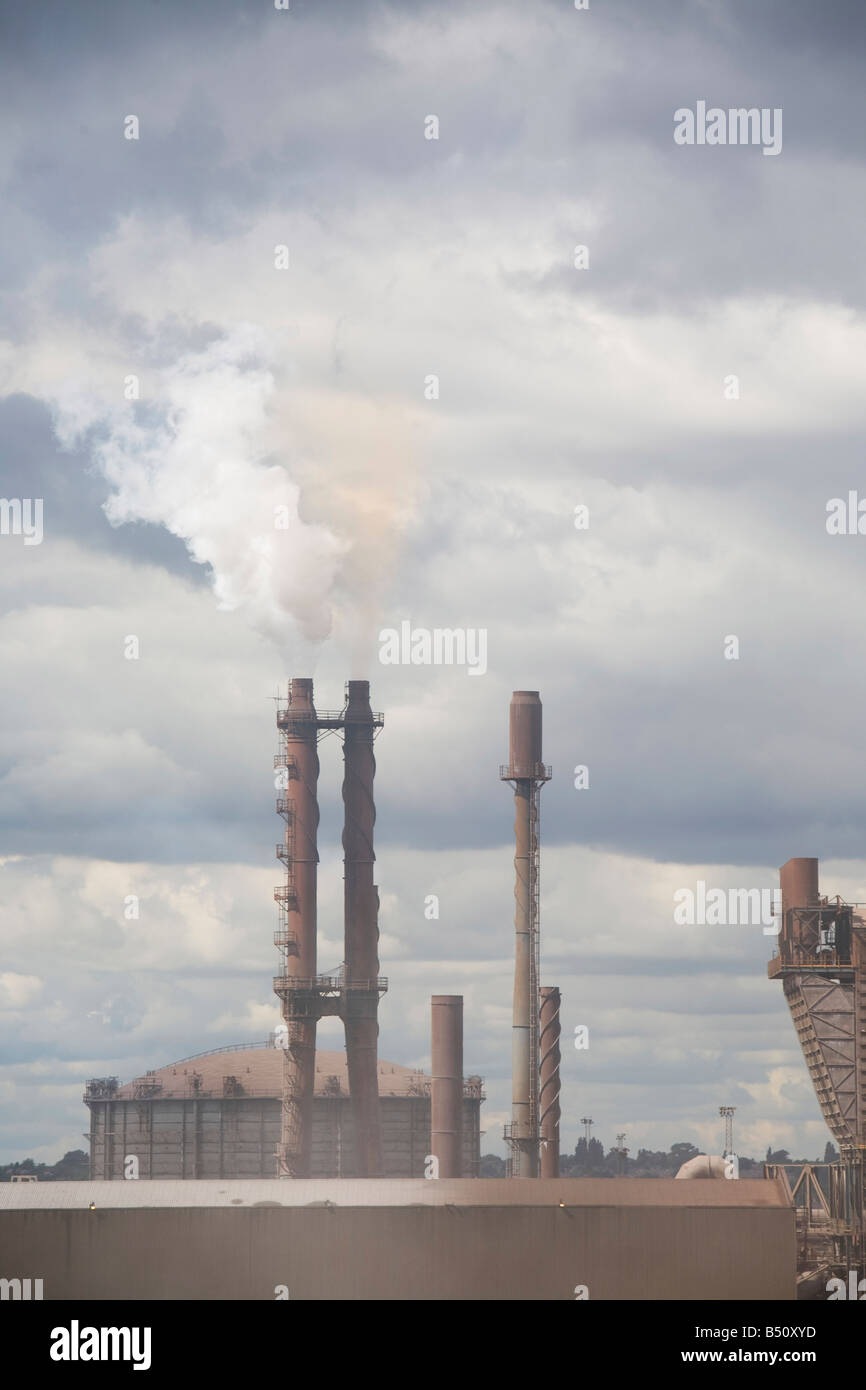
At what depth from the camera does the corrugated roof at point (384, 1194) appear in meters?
56.9

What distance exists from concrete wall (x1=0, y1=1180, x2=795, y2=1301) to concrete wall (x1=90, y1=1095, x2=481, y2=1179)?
104ft

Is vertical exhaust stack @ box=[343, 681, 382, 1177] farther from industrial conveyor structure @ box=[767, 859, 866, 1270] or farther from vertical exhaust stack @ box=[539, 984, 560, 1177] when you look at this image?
industrial conveyor structure @ box=[767, 859, 866, 1270]

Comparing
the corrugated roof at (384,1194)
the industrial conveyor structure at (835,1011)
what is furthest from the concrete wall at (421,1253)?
the industrial conveyor structure at (835,1011)

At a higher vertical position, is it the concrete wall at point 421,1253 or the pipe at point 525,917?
the pipe at point 525,917

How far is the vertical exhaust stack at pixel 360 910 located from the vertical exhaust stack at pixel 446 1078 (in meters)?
2.45

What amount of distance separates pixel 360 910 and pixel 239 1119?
54.0 ft

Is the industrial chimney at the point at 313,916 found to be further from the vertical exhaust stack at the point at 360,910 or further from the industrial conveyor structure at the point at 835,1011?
the industrial conveyor structure at the point at 835,1011

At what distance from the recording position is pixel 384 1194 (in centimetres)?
5738

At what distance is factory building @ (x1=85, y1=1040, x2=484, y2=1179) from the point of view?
88.6 meters

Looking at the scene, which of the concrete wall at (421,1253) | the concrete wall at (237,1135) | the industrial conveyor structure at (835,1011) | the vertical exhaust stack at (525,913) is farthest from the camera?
the concrete wall at (237,1135)

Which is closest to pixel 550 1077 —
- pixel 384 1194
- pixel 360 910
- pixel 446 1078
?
pixel 446 1078

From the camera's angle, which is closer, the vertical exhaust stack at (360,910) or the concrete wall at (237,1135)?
the vertical exhaust stack at (360,910)

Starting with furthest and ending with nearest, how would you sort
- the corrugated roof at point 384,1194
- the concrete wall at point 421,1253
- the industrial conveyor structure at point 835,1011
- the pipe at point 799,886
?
the pipe at point 799,886 → the industrial conveyor structure at point 835,1011 → the corrugated roof at point 384,1194 → the concrete wall at point 421,1253

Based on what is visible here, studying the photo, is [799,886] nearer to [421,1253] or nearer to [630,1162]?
[421,1253]
